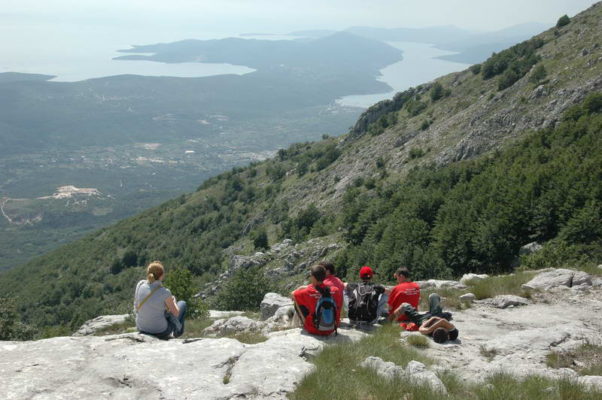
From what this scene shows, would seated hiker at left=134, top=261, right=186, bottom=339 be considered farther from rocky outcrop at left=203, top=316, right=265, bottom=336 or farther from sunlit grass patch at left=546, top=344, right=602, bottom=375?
sunlit grass patch at left=546, top=344, right=602, bottom=375

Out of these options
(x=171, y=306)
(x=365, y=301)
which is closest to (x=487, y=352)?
(x=365, y=301)

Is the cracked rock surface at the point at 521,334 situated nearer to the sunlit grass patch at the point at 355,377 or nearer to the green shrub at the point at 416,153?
the sunlit grass patch at the point at 355,377

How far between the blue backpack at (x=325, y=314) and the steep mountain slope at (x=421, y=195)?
38.1 feet

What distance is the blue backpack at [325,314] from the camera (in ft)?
32.6

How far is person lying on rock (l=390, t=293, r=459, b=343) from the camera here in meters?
10.6

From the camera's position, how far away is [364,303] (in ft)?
36.8

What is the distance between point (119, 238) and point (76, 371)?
288 ft

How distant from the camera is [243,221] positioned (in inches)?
2776

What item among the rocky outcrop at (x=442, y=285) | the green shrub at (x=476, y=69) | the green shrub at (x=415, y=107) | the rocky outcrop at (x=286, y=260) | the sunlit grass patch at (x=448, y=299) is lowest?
the rocky outcrop at (x=286, y=260)

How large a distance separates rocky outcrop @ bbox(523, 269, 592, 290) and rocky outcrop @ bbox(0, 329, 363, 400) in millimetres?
8730

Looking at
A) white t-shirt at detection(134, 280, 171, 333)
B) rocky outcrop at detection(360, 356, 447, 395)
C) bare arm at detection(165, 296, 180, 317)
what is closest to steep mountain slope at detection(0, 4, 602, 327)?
rocky outcrop at detection(360, 356, 447, 395)

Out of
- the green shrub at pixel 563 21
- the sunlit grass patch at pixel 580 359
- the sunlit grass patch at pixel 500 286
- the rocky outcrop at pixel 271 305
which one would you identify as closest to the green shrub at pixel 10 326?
the rocky outcrop at pixel 271 305

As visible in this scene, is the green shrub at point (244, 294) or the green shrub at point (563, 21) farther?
the green shrub at point (563, 21)

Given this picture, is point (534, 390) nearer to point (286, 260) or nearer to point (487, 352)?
point (487, 352)
